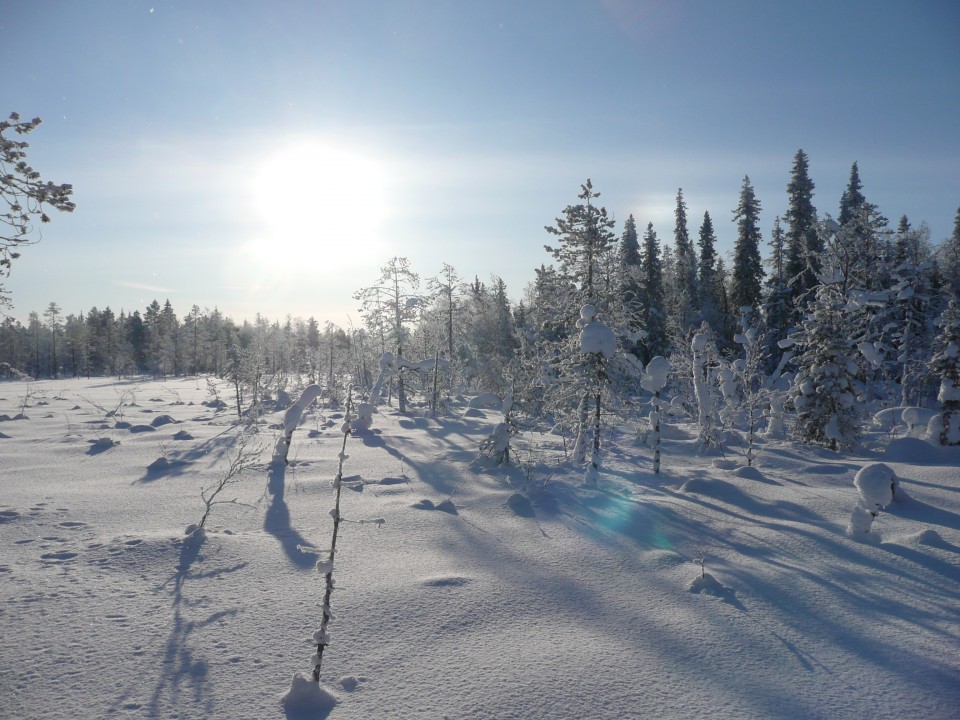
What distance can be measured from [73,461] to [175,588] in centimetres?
919

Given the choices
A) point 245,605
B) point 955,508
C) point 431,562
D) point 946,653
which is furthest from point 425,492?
point 955,508

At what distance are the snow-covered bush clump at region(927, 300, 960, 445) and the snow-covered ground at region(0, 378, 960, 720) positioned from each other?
9154 mm

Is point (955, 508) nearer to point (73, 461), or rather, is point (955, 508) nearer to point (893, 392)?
point (73, 461)

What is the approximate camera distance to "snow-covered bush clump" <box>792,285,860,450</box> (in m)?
16.4

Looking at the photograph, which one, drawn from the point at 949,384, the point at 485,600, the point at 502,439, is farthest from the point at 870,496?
the point at 949,384

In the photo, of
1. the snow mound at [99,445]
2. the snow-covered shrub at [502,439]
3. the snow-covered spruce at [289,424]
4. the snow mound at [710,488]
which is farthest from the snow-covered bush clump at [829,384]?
the snow mound at [99,445]

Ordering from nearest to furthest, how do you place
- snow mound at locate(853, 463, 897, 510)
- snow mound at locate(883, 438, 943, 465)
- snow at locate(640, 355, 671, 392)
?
1. snow mound at locate(853, 463, 897, 510)
2. snow at locate(640, 355, 671, 392)
3. snow mound at locate(883, 438, 943, 465)

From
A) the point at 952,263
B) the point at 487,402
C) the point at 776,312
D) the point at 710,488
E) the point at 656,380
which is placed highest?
the point at 952,263

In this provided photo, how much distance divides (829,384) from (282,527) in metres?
16.9

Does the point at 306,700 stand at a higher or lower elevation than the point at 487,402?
lower

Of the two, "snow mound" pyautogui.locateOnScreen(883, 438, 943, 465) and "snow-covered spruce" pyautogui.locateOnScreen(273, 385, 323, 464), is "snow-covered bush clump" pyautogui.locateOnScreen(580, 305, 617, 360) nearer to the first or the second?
"snow-covered spruce" pyautogui.locateOnScreen(273, 385, 323, 464)

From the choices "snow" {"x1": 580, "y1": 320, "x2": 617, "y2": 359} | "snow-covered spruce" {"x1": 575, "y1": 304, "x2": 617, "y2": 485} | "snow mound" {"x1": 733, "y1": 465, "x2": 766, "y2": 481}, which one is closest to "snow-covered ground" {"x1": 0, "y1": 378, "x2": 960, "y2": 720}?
"snow mound" {"x1": 733, "y1": 465, "x2": 766, "y2": 481}

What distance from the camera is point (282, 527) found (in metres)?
8.38

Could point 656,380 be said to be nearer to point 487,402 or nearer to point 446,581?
point 446,581
